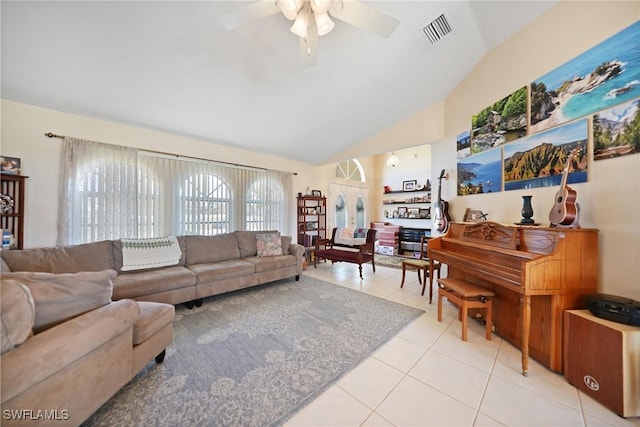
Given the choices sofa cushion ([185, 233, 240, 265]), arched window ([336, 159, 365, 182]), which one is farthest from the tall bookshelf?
sofa cushion ([185, 233, 240, 265])

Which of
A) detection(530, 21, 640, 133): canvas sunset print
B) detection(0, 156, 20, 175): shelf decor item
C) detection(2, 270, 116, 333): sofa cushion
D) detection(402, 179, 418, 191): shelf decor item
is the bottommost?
detection(2, 270, 116, 333): sofa cushion

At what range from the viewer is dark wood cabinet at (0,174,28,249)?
235cm

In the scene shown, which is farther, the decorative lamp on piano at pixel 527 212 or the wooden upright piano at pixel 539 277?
the decorative lamp on piano at pixel 527 212

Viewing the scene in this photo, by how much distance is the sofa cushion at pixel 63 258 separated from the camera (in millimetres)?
2121

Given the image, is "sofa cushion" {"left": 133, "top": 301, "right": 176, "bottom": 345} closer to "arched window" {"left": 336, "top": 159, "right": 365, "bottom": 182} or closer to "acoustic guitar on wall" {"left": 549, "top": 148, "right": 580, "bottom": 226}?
"acoustic guitar on wall" {"left": 549, "top": 148, "right": 580, "bottom": 226}

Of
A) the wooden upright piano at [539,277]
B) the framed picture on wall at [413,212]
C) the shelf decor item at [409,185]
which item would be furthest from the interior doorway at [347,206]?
the wooden upright piano at [539,277]

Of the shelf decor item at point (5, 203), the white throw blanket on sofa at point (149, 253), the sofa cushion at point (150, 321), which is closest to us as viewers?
the sofa cushion at point (150, 321)

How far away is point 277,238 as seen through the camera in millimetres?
3953

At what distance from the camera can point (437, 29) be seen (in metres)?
2.44

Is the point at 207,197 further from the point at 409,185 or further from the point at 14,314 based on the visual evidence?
the point at 409,185

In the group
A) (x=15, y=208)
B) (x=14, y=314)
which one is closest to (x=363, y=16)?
(x=14, y=314)

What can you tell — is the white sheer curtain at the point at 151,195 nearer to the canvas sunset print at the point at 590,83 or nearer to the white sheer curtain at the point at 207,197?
the white sheer curtain at the point at 207,197

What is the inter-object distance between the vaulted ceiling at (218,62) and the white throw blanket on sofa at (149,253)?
167cm

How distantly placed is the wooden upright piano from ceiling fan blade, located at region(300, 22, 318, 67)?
2.36 meters
